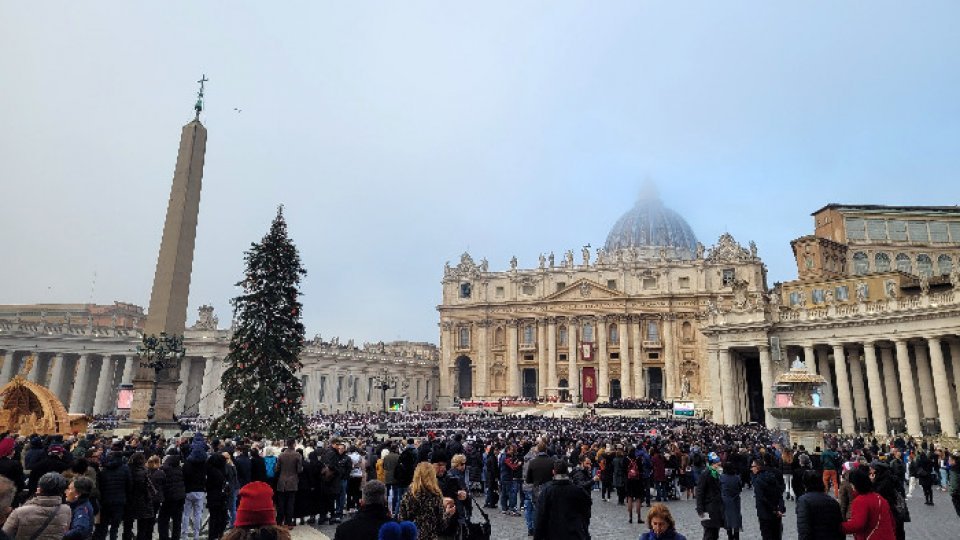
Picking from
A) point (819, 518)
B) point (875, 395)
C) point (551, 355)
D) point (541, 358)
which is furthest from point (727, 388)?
point (541, 358)

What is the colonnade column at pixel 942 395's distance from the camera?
32.0 m

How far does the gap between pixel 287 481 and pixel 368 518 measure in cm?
739

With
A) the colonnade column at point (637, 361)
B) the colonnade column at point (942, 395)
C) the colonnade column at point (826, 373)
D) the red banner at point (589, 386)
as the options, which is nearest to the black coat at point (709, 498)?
the colonnade column at point (942, 395)

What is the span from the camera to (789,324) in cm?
3972

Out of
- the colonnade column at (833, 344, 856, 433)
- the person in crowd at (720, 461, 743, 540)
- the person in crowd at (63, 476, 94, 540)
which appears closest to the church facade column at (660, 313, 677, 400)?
the colonnade column at (833, 344, 856, 433)

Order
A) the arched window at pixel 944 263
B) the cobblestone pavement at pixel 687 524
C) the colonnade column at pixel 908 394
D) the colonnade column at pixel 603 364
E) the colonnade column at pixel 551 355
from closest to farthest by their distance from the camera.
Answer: the cobblestone pavement at pixel 687 524 → the colonnade column at pixel 908 394 → the arched window at pixel 944 263 → the colonnade column at pixel 603 364 → the colonnade column at pixel 551 355

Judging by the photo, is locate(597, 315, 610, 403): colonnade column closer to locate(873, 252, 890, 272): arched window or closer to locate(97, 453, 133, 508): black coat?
locate(873, 252, 890, 272): arched window

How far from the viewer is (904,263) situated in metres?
54.4

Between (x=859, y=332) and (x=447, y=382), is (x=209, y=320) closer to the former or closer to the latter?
(x=447, y=382)

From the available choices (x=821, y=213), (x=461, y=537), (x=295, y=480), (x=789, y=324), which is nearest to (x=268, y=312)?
(x=295, y=480)

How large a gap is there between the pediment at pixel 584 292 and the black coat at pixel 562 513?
239 feet

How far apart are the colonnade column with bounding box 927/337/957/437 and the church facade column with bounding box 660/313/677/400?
130 ft

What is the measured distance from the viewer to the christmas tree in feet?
76.8

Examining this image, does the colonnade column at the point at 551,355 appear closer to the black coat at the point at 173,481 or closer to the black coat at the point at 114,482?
the black coat at the point at 173,481
